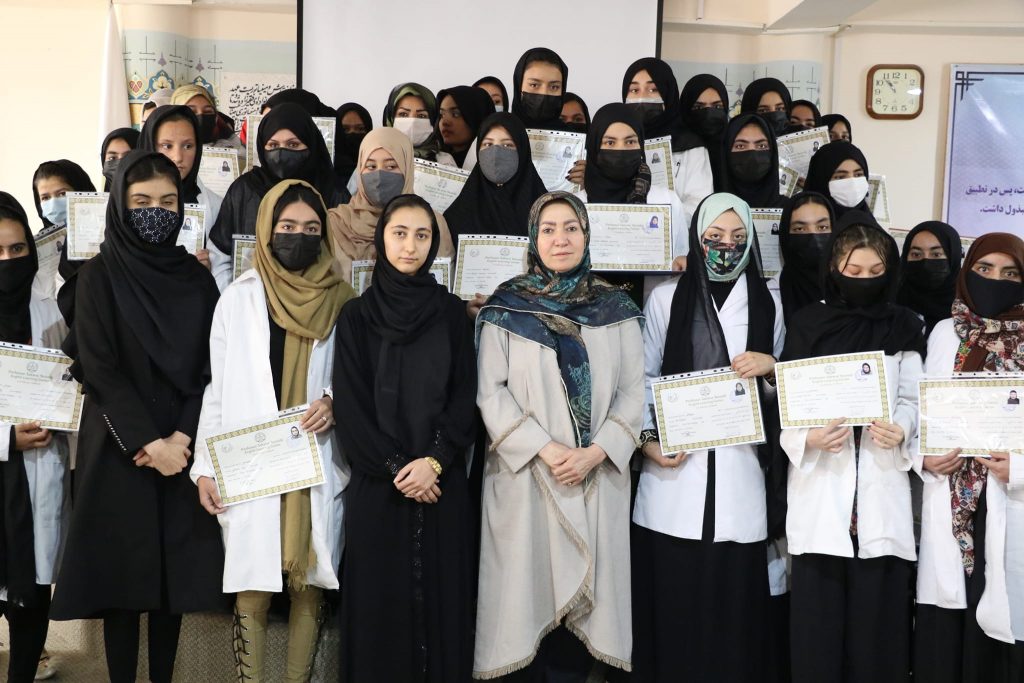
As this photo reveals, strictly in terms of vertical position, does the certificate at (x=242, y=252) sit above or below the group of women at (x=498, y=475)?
above

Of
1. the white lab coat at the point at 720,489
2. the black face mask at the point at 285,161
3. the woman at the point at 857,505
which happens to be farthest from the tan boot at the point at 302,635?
the black face mask at the point at 285,161

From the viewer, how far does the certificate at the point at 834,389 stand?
2.57 metres

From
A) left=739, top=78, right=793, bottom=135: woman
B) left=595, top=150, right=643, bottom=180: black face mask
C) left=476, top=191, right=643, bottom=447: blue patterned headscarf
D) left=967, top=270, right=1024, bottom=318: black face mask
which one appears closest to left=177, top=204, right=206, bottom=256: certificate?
left=476, top=191, right=643, bottom=447: blue patterned headscarf

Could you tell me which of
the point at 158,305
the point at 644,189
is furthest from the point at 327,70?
the point at 158,305

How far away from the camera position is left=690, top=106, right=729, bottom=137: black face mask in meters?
4.03

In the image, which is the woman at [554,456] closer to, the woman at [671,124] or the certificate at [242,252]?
the certificate at [242,252]

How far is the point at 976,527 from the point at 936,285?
1077 millimetres

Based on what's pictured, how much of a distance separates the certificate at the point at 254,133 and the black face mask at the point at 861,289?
2.20 meters

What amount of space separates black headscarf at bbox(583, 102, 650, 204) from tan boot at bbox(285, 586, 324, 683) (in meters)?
1.78

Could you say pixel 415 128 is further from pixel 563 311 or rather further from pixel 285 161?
pixel 563 311

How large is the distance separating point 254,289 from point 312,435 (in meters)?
0.48

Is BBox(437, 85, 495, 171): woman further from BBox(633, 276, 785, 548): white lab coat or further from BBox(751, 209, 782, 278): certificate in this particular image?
BBox(633, 276, 785, 548): white lab coat

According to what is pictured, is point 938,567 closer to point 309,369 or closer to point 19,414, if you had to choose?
point 309,369

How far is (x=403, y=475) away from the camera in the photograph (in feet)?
8.14
